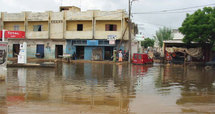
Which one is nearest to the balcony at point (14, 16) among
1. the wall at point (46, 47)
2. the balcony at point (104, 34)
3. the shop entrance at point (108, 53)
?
the wall at point (46, 47)

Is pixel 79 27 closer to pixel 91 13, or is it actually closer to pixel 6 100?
pixel 91 13

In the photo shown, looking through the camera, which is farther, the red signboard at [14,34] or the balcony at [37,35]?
the balcony at [37,35]

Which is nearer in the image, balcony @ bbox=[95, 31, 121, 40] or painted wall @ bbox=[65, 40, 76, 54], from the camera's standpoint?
balcony @ bbox=[95, 31, 121, 40]

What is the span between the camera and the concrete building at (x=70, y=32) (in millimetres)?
33562

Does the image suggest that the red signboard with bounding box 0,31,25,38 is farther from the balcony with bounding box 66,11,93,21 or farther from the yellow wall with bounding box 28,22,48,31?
the balcony with bounding box 66,11,93,21

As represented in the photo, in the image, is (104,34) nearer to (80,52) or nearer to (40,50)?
(80,52)

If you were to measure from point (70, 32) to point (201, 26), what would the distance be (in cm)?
1817

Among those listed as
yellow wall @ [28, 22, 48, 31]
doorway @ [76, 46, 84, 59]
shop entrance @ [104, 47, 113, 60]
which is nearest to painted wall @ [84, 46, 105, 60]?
doorway @ [76, 46, 84, 59]

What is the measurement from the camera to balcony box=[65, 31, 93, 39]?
34.1m

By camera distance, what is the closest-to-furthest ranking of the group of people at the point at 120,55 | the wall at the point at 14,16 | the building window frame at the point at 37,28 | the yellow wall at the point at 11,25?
the group of people at the point at 120,55
the wall at the point at 14,16
the building window frame at the point at 37,28
the yellow wall at the point at 11,25

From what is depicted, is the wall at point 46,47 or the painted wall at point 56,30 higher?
the painted wall at point 56,30

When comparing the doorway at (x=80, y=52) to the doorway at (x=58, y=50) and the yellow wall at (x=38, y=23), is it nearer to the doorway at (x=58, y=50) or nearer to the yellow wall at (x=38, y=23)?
the doorway at (x=58, y=50)

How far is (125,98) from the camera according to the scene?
28.4ft

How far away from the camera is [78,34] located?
113 ft
